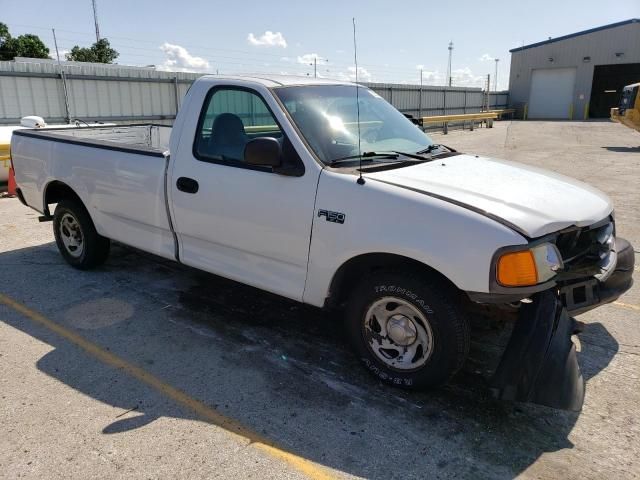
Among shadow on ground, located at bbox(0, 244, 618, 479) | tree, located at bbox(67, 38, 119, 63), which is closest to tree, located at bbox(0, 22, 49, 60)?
tree, located at bbox(67, 38, 119, 63)

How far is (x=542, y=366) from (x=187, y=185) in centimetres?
280

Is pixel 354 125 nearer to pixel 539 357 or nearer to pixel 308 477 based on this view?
pixel 539 357

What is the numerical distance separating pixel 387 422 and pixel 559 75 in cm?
4745

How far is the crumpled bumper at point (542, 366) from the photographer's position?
2758 millimetres

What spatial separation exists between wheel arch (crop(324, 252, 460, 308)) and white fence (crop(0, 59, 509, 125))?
457 inches

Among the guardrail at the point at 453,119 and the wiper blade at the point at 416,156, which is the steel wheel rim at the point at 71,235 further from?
the guardrail at the point at 453,119

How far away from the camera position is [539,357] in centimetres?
278

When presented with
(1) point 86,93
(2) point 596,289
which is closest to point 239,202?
(2) point 596,289

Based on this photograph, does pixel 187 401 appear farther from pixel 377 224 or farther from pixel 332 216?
pixel 377 224

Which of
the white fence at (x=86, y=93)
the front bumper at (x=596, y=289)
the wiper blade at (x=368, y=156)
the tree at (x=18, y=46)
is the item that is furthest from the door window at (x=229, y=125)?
the tree at (x=18, y=46)

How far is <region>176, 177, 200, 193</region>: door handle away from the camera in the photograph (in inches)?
158

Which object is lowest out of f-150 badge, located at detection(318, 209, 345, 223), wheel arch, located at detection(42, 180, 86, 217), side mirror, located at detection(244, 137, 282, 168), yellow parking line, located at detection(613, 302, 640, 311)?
yellow parking line, located at detection(613, 302, 640, 311)

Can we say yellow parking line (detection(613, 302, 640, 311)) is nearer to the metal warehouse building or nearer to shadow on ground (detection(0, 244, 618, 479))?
shadow on ground (detection(0, 244, 618, 479))

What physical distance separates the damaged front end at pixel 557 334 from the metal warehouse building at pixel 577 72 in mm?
44361
